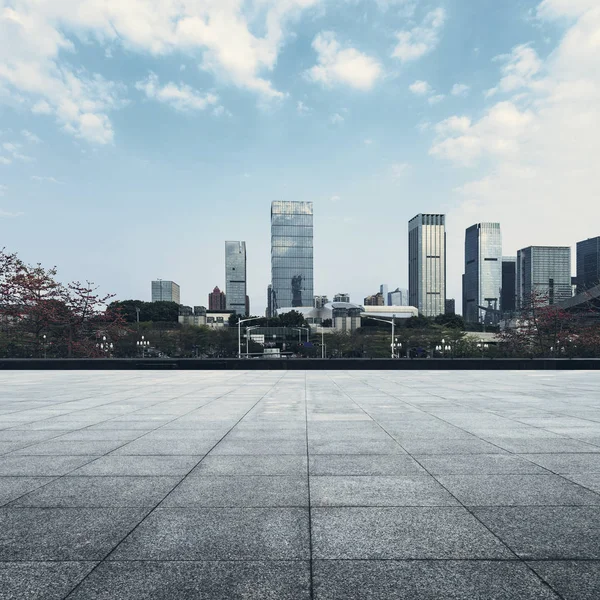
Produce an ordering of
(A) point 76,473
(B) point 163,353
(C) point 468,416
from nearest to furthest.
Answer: (A) point 76,473, (C) point 468,416, (B) point 163,353

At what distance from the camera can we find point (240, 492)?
513 cm

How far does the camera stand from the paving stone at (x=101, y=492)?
4.80 meters

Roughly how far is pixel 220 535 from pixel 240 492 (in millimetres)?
1144

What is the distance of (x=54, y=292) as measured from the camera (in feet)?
129

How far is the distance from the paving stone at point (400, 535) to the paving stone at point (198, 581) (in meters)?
0.43

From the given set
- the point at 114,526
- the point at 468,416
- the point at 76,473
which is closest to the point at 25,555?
the point at 114,526

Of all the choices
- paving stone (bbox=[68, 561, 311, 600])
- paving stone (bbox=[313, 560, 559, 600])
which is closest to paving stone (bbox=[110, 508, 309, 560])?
paving stone (bbox=[68, 561, 311, 600])

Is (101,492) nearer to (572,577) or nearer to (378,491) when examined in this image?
(378,491)

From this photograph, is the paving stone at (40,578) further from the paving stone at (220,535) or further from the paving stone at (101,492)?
the paving stone at (101,492)

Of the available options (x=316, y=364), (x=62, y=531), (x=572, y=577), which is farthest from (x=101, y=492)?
(x=316, y=364)

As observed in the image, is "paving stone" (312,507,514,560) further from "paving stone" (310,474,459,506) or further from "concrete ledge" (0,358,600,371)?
"concrete ledge" (0,358,600,371)

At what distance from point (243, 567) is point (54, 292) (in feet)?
138

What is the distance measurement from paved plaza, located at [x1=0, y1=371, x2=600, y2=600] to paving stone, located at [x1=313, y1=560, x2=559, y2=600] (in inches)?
0.6

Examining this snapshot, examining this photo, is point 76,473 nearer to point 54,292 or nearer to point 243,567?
point 243,567
